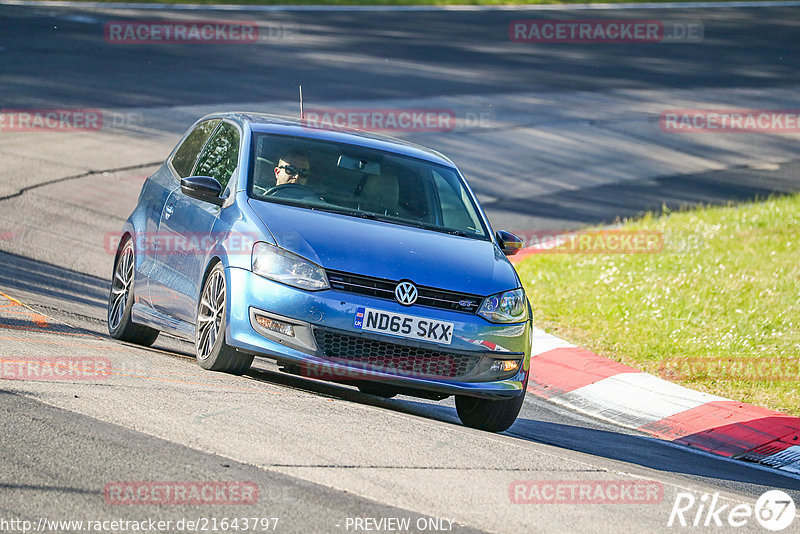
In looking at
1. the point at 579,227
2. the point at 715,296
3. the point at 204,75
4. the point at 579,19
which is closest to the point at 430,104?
the point at 204,75

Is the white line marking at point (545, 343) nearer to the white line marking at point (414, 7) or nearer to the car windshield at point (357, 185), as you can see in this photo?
the car windshield at point (357, 185)

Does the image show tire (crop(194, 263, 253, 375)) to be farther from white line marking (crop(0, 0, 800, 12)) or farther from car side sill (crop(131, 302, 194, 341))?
white line marking (crop(0, 0, 800, 12))

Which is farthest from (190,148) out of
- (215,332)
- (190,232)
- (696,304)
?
(696,304)

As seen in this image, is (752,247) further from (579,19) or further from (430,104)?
(579,19)

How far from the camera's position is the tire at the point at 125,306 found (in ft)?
27.2

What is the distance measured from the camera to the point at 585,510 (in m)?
5.08

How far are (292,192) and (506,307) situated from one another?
5.17ft

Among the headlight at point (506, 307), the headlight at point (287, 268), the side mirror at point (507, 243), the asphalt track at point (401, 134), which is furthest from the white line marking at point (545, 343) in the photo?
the headlight at point (287, 268)

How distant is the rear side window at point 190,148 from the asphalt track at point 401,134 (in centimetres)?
133

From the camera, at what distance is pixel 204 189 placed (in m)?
7.15

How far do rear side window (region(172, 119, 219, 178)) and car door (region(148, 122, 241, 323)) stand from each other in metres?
0.14

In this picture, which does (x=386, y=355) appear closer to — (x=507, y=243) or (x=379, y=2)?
(x=507, y=243)

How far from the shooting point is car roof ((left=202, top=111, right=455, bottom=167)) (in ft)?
25.6

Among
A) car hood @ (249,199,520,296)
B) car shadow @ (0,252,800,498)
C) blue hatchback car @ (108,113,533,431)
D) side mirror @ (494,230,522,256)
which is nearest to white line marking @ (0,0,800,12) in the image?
car shadow @ (0,252,800,498)
